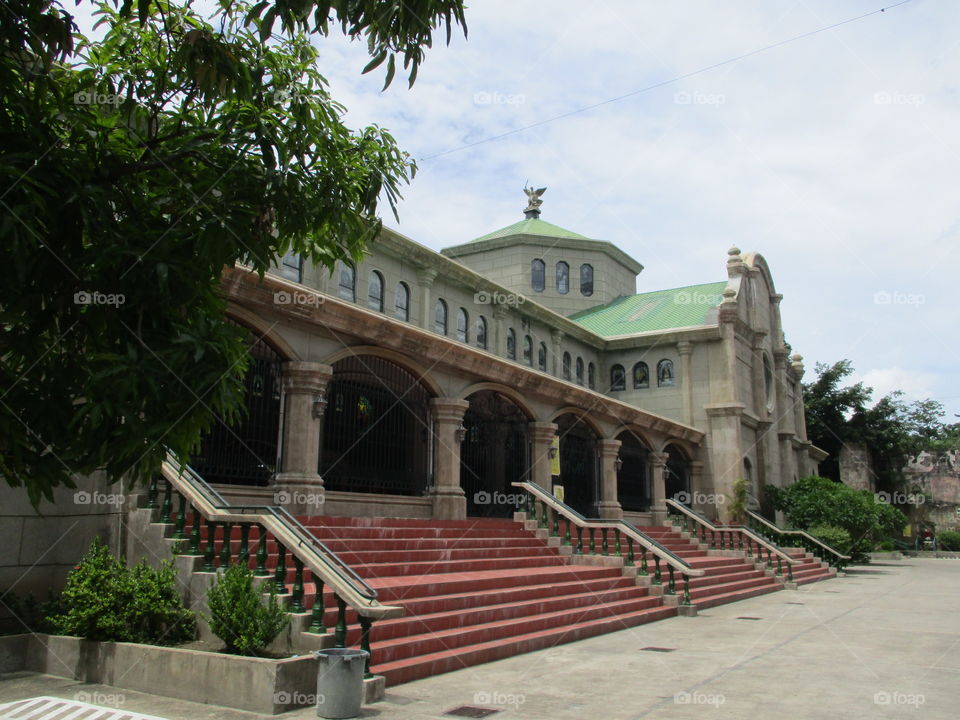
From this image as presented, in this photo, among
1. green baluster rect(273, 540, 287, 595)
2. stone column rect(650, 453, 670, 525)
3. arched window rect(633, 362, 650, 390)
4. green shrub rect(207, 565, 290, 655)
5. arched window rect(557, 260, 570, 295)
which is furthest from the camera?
arched window rect(557, 260, 570, 295)

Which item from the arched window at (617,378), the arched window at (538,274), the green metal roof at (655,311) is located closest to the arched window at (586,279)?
the green metal roof at (655,311)

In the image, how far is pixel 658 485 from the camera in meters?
26.4

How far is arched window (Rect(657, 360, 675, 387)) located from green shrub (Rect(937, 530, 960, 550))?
28.9m

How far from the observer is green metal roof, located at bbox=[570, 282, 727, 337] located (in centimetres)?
3497

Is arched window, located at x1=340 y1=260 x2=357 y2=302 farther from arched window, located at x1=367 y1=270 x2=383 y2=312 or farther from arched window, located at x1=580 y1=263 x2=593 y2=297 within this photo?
arched window, located at x1=580 y1=263 x2=593 y2=297

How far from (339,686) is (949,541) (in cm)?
5364

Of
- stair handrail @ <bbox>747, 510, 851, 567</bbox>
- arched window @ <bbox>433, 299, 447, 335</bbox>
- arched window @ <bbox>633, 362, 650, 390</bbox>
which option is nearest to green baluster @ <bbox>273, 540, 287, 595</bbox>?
arched window @ <bbox>433, 299, 447, 335</bbox>

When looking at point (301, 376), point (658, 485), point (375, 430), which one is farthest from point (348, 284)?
point (658, 485)

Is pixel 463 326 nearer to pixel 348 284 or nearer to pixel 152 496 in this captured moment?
pixel 348 284

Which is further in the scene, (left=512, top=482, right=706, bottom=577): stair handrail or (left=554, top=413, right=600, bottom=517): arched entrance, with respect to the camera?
(left=554, top=413, right=600, bottom=517): arched entrance

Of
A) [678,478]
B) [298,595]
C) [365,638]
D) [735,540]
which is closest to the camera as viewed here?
[365,638]

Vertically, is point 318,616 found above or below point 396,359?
below

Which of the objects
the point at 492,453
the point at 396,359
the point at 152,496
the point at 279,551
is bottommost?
the point at 279,551

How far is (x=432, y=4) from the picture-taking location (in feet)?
13.9
